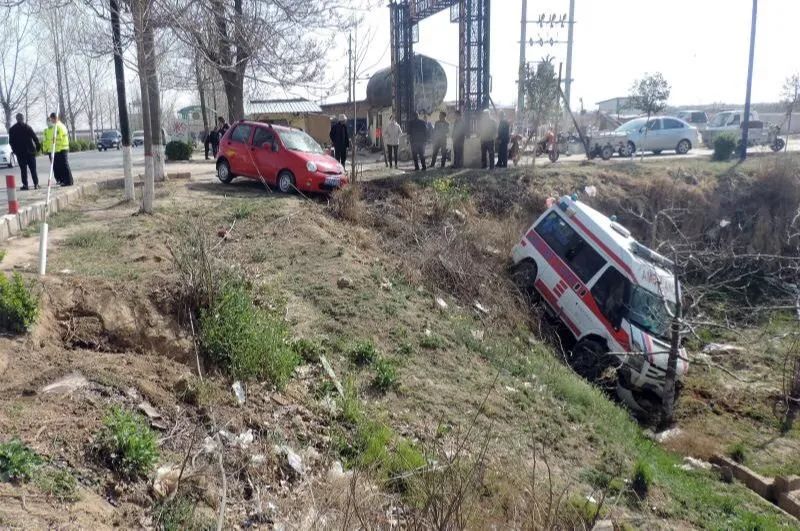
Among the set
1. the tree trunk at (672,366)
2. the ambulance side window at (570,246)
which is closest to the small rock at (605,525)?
the tree trunk at (672,366)

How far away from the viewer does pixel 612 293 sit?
33.3ft

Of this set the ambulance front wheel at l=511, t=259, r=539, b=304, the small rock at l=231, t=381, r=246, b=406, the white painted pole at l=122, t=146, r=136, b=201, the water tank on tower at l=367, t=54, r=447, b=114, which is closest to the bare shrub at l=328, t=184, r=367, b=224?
the ambulance front wheel at l=511, t=259, r=539, b=304

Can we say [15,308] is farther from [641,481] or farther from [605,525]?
[641,481]

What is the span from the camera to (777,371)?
39.0 ft

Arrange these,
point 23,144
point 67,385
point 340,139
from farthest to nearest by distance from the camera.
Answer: point 340,139 → point 23,144 → point 67,385

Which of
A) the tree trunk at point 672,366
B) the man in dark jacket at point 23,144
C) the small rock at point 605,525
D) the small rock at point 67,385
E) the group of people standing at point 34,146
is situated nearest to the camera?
the small rock at point 67,385

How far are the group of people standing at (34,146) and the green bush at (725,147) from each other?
20.2 meters

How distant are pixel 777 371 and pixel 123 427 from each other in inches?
453

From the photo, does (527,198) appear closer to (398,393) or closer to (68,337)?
(398,393)

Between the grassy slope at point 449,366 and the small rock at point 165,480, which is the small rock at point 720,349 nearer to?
the grassy slope at point 449,366

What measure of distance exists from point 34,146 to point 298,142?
5.53 meters

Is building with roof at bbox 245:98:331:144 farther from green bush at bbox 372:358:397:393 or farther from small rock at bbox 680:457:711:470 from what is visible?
small rock at bbox 680:457:711:470

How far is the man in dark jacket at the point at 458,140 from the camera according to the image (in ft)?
60.4

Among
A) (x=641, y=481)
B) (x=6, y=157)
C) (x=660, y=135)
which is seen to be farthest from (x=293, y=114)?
(x=641, y=481)
